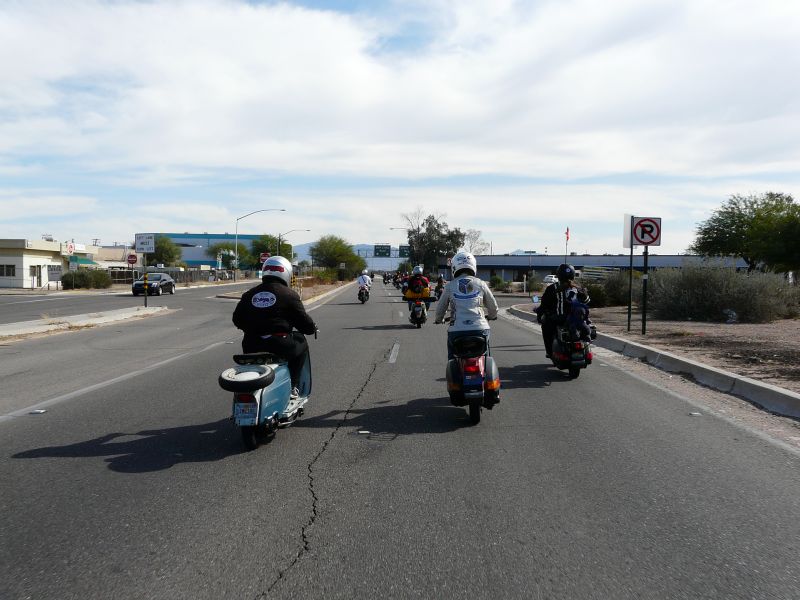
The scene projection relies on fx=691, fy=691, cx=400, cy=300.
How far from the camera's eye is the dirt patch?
10.8 meters

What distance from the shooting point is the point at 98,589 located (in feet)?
11.9

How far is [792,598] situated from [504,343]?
12.7 metres

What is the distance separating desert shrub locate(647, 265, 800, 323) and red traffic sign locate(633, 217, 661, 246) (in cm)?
673

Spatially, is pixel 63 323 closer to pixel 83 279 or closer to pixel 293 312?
pixel 293 312

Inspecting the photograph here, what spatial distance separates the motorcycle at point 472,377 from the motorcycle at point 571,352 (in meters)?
3.37

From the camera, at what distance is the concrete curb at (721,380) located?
8.42 metres

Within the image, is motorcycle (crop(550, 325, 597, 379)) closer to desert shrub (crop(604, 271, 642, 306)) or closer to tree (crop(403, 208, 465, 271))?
desert shrub (crop(604, 271, 642, 306))

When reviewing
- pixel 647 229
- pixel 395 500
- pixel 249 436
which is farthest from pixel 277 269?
pixel 647 229

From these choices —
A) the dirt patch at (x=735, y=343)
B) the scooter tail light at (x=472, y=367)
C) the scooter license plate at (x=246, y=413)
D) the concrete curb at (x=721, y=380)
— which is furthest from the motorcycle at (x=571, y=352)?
the scooter license plate at (x=246, y=413)

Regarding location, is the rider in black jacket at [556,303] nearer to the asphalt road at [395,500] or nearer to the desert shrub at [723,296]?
the asphalt road at [395,500]

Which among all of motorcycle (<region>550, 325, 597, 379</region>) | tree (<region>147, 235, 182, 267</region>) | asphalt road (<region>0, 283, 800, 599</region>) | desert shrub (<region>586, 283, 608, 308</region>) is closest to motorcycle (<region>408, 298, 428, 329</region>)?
motorcycle (<region>550, 325, 597, 379</region>)

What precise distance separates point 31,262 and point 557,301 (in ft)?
206

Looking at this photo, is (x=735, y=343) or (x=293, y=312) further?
(x=735, y=343)

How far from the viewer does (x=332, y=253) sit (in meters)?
141
